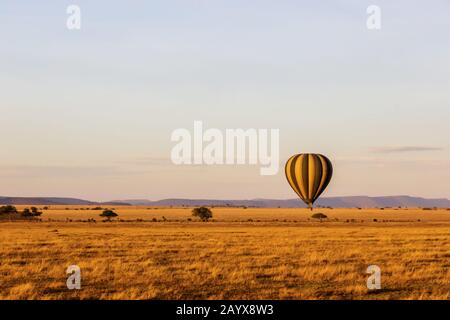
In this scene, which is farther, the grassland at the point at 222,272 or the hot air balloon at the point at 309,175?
the hot air balloon at the point at 309,175

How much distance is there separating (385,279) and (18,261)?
50.2 feet

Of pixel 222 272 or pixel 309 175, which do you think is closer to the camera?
pixel 222 272

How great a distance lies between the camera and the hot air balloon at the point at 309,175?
58.2m

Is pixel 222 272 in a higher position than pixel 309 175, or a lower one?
lower

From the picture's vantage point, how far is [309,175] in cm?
5828

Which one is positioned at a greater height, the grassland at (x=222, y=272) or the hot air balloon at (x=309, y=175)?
the hot air balloon at (x=309, y=175)

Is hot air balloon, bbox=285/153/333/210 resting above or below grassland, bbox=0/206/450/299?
above

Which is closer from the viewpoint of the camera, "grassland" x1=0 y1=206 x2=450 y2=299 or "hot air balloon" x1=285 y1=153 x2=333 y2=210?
"grassland" x1=0 y1=206 x2=450 y2=299

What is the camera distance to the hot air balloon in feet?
191

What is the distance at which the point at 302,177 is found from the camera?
58.4 metres
